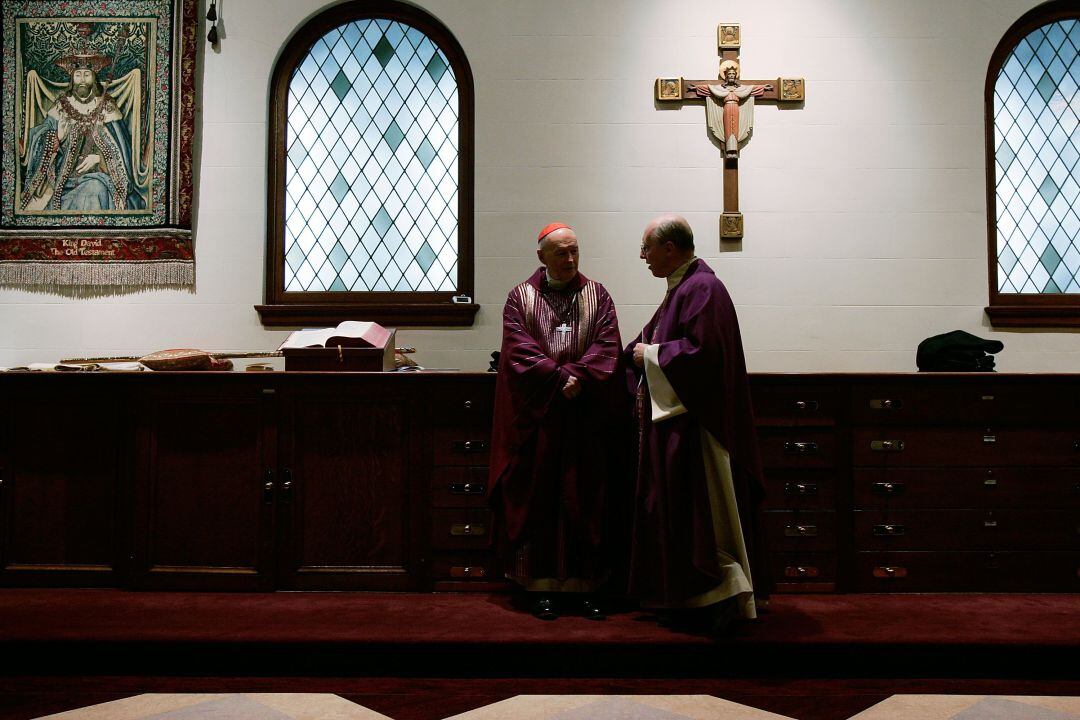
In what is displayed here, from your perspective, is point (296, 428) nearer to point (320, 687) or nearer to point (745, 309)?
point (320, 687)

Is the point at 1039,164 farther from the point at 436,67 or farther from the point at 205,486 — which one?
the point at 205,486

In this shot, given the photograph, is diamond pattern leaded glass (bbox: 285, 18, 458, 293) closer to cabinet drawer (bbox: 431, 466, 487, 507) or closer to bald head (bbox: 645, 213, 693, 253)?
cabinet drawer (bbox: 431, 466, 487, 507)

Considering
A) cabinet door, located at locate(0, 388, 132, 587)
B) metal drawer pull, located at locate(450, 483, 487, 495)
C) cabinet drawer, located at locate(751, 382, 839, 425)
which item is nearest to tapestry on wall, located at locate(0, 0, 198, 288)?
cabinet door, located at locate(0, 388, 132, 587)

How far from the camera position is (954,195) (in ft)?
14.5

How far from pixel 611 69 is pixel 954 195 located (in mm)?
2114

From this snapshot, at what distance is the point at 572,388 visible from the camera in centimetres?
322

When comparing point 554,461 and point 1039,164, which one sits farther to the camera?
point 1039,164

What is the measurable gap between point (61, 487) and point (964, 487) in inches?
172

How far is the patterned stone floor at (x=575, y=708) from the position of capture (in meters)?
2.47

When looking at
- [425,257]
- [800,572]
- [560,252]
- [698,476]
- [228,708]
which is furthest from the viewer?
[425,257]

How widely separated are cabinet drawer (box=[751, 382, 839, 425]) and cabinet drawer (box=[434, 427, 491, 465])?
1307mm

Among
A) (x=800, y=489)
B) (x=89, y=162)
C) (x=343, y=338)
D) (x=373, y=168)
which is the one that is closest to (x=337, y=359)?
(x=343, y=338)

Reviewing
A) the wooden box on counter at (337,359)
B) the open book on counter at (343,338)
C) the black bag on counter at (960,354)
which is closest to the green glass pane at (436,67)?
the open book on counter at (343,338)

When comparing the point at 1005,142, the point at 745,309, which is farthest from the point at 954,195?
the point at 745,309
